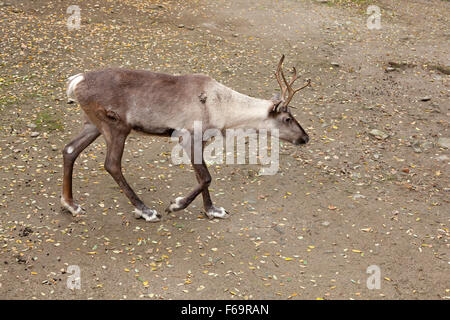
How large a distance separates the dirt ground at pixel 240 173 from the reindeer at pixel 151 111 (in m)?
0.44

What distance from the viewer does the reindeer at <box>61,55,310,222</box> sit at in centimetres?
606

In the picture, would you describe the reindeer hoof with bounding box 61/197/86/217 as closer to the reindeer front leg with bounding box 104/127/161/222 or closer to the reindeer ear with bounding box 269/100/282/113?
the reindeer front leg with bounding box 104/127/161/222

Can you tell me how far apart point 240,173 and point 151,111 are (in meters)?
2.10

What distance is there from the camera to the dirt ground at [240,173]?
5.61 metres

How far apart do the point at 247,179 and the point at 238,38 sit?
526 centimetres

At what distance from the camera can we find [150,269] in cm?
562

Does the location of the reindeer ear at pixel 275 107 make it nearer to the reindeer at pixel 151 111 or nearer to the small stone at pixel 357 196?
the reindeer at pixel 151 111

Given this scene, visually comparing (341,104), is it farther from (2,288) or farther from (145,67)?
(2,288)

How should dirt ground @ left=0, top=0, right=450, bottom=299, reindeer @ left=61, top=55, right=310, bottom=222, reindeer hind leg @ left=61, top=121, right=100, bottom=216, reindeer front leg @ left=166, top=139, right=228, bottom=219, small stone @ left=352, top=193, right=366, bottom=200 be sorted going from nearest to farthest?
dirt ground @ left=0, top=0, right=450, bottom=299 → reindeer @ left=61, top=55, right=310, bottom=222 → reindeer front leg @ left=166, top=139, right=228, bottom=219 → reindeer hind leg @ left=61, top=121, right=100, bottom=216 → small stone @ left=352, top=193, right=366, bottom=200

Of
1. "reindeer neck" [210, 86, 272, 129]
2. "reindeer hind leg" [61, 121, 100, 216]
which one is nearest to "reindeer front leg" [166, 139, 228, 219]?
"reindeer neck" [210, 86, 272, 129]

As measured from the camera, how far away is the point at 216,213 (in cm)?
663

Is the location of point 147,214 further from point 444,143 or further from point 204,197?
point 444,143

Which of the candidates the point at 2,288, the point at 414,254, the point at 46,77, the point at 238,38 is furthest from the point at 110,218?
the point at 238,38

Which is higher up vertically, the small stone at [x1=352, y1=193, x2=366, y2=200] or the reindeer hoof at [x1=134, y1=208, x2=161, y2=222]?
the reindeer hoof at [x1=134, y1=208, x2=161, y2=222]
